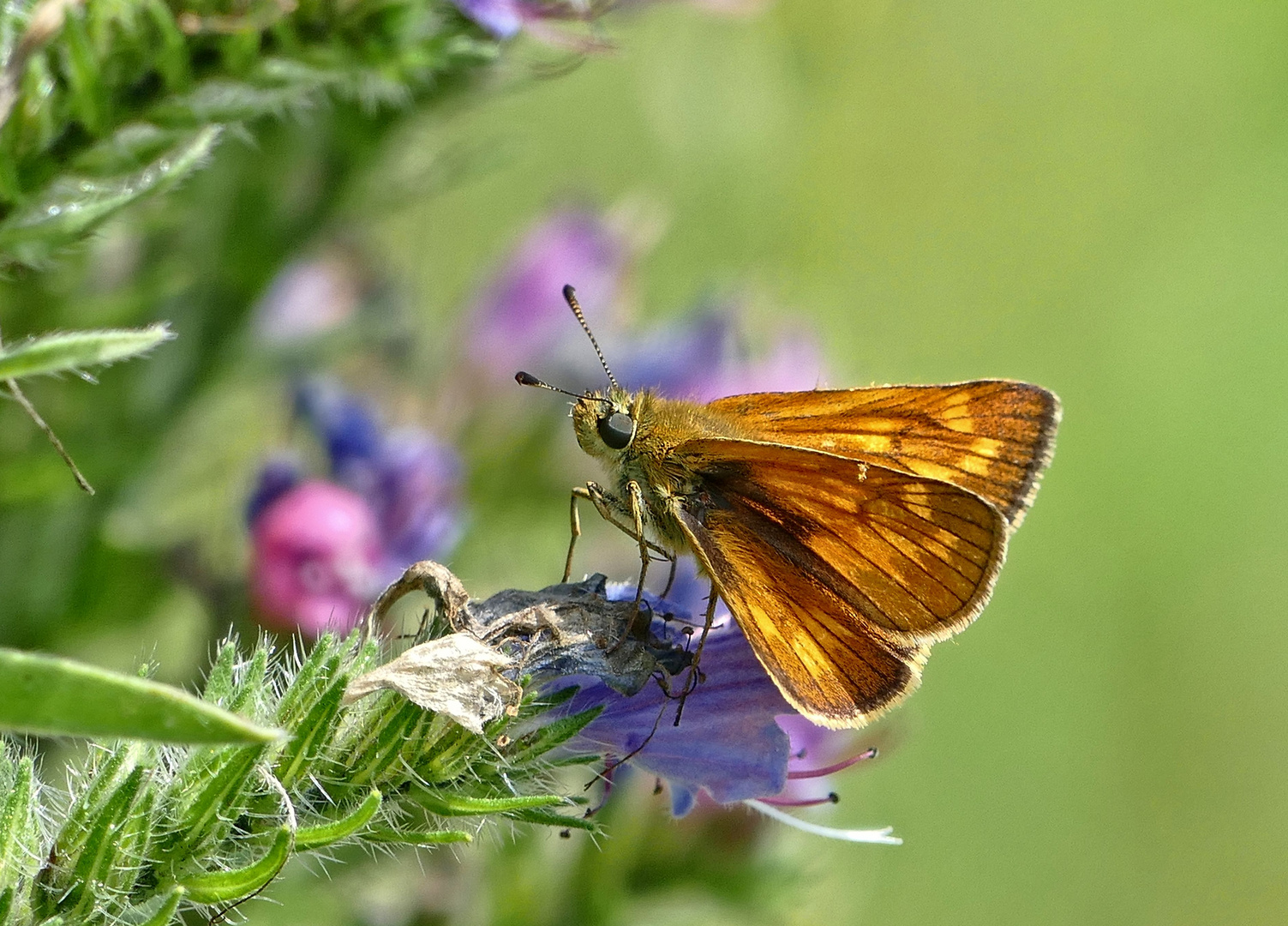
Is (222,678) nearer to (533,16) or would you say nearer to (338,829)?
(338,829)

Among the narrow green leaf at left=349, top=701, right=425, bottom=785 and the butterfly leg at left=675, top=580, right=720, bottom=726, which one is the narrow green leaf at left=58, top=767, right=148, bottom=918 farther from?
the butterfly leg at left=675, top=580, right=720, bottom=726

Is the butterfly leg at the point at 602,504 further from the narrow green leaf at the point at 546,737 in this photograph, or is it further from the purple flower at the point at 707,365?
the purple flower at the point at 707,365

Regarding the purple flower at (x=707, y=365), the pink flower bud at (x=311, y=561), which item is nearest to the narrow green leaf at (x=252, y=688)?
the pink flower bud at (x=311, y=561)

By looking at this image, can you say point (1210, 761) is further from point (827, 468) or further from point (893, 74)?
point (827, 468)

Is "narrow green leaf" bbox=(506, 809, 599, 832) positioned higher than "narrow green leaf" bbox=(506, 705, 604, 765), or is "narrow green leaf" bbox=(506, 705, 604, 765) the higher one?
"narrow green leaf" bbox=(506, 809, 599, 832)

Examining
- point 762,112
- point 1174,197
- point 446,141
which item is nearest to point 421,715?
point 446,141

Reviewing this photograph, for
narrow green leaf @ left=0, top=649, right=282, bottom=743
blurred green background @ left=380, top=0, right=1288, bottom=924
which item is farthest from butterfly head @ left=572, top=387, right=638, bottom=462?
blurred green background @ left=380, top=0, right=1288, bottom=924

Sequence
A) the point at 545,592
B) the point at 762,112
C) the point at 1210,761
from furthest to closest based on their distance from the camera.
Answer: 1. the point at 1210,761
2. the point at 762,112
3. the point at 545,592
